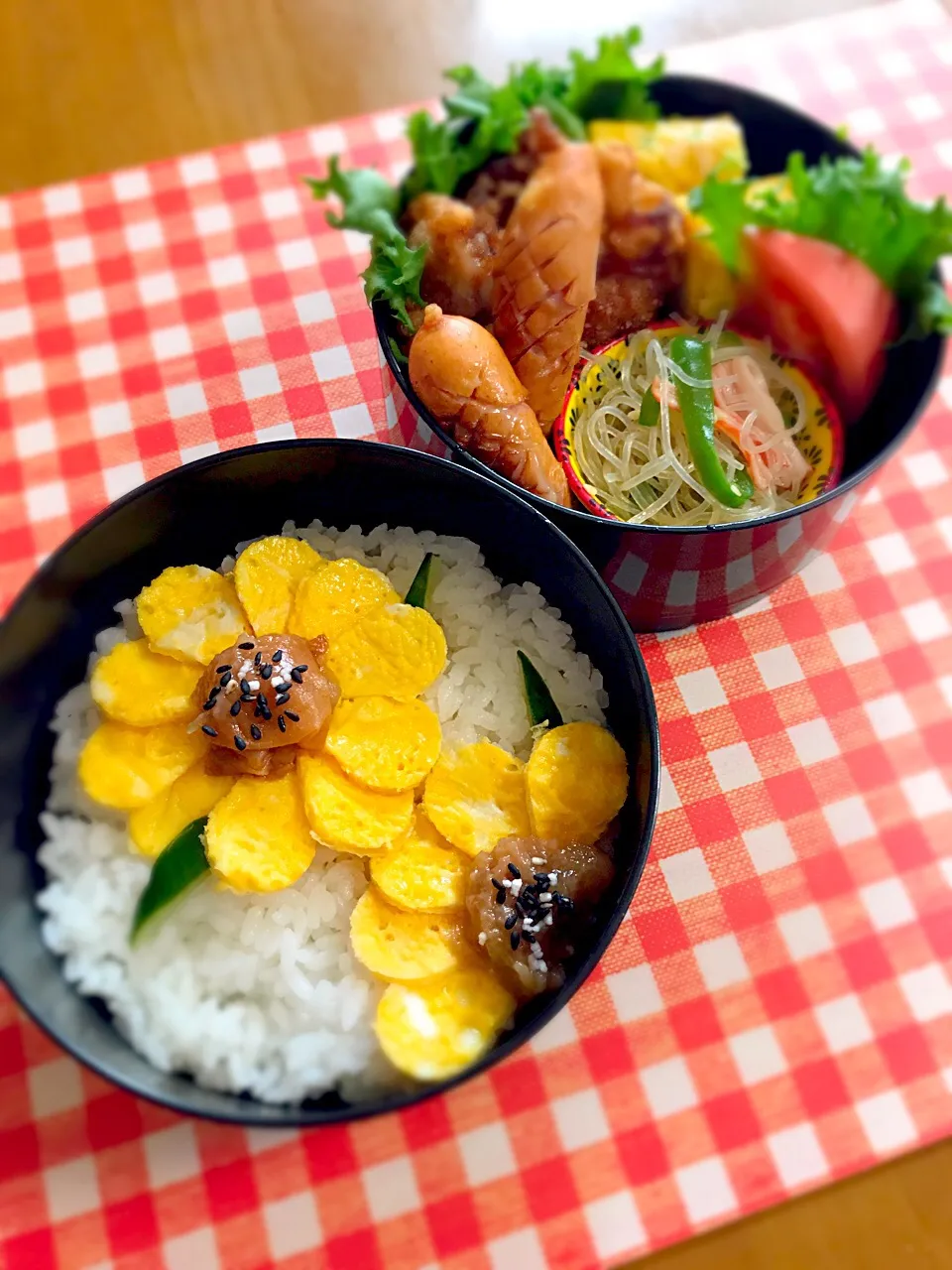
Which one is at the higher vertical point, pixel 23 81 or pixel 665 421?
pixel 23 81

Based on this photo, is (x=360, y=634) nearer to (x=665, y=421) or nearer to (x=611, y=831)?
(x=611, y=831)

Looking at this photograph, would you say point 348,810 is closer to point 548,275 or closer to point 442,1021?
point 442,1021

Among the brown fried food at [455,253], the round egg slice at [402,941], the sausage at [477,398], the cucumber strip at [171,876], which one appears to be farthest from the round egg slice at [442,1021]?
the brown fried food at [455,253]

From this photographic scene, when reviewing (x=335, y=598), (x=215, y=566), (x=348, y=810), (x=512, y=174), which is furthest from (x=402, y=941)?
(x=512, y=174)

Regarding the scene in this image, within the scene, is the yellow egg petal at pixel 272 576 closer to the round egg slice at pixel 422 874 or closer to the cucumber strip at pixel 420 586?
the cucumber strip at pixel 420 586

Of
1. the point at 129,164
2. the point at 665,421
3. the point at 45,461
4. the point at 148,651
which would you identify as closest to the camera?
the point at 148,651

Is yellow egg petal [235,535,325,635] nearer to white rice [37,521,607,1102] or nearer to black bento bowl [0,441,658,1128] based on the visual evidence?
black bento bowl [0,441,658,1128]

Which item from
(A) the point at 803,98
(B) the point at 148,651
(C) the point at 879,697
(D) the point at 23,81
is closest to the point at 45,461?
(B) the point at 148,651
